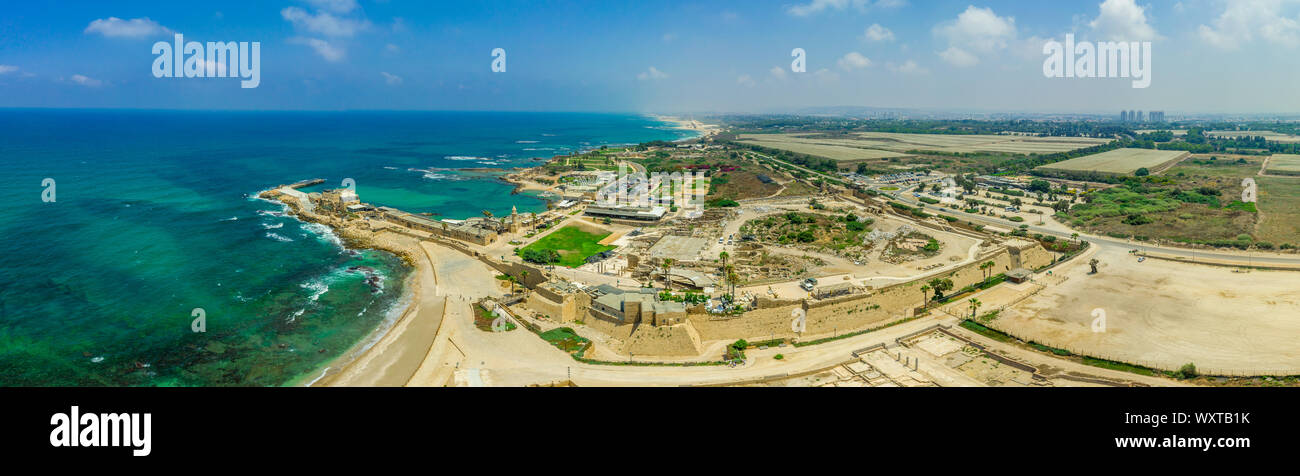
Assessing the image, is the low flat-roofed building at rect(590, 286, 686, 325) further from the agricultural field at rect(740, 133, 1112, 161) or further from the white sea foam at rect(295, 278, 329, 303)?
the agricultural field at rect(740, 133, 1112, 161)

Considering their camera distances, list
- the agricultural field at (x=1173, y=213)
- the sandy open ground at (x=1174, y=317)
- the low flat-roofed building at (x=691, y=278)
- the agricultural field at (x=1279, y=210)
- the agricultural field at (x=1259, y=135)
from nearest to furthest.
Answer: the sandy open ground at (x=1174, y=317)
the low flat-roofed building at (x=691, y=278)
the agricultural field at (x=1279, y=210)
the agricultural field at (x=1173, y=213)
the agricultural field at (x=1259, y=135)

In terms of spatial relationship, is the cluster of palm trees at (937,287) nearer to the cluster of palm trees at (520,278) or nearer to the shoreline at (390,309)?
the cluster of palm trees at (520,278)

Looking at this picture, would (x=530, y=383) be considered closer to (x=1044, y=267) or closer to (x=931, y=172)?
(x=1044, y=267)

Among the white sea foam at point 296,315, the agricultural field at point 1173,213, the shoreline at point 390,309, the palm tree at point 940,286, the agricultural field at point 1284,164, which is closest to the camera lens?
the shoreline at point 390,309

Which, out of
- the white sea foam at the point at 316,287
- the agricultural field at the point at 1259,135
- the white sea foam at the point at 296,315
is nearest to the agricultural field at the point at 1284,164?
the agricultural field at the point at 1259,135

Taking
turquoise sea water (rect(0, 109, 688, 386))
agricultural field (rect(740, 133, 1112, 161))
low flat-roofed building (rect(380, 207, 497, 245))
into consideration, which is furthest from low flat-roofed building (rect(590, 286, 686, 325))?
agricultural field (rect(740, 133, 1112, 161))
